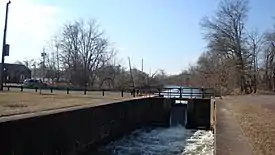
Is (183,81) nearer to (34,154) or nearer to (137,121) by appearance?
(137,121)

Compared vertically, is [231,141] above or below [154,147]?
above

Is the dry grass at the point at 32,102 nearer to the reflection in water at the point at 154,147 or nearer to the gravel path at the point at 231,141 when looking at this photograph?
the reflection in water at the point at 154,147

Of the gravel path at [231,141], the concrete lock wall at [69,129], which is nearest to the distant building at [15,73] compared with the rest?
the concrete lock wall at [69,129]

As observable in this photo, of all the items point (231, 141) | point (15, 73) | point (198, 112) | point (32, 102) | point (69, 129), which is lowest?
point (198, 112)

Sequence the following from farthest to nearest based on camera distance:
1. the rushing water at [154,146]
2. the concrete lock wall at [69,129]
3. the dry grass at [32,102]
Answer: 1. the rushing water at [154,146]
2. the dry grass at [32,102]
3. the concrete lock wall at [69,129]

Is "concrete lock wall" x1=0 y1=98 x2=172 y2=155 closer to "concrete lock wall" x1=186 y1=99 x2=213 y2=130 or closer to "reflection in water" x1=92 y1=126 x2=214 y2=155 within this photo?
"reflection in water" x1=92 y1=126 x2=214 y2=155

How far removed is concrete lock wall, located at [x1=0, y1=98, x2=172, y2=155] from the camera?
38.8 ft

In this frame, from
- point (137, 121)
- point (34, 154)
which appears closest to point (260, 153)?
point (34, 154)

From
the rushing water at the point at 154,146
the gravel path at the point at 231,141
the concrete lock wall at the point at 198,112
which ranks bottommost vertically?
the rushing water at the point at 154,146

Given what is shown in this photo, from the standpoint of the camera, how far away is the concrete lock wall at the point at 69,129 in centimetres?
1181

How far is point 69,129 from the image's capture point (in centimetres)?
1647

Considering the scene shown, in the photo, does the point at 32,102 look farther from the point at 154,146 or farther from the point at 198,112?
the point at 198,112

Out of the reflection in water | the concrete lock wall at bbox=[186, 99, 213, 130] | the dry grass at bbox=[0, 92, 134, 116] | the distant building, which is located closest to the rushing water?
the reflection in water

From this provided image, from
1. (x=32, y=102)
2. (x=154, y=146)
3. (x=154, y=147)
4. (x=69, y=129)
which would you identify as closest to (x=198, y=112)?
(x=154, y=146)
